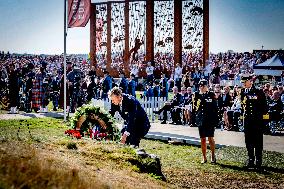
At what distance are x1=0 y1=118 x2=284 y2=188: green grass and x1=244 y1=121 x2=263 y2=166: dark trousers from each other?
0.32 m

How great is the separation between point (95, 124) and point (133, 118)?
1.75 metres

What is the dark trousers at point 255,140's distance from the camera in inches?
346

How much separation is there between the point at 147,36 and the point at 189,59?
13.8 ft

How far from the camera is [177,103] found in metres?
16.2

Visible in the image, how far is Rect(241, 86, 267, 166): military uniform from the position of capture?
8.80 meters

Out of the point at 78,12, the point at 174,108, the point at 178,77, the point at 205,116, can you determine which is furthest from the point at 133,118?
the point at 178,77

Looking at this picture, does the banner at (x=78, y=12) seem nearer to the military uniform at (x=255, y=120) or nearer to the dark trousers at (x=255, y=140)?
the military uniform at (x=255, y=120)

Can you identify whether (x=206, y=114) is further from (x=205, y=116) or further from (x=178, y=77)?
(x=178, y=77)

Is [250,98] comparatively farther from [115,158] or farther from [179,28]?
[179,28]

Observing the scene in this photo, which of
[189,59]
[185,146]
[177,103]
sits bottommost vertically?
[185,146]

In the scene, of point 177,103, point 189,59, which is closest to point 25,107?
point 177,103

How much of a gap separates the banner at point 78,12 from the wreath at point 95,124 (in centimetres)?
600

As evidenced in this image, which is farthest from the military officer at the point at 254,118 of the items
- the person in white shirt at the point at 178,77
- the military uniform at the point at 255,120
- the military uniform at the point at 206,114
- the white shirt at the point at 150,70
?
the white shirt at the point at 150,70

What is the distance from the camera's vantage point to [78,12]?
15414 millimetres
